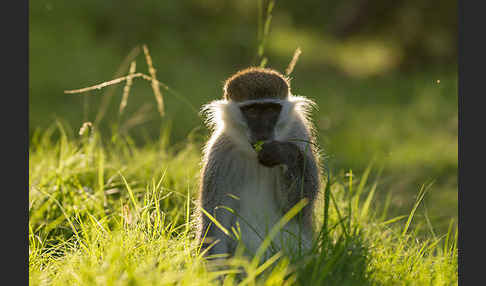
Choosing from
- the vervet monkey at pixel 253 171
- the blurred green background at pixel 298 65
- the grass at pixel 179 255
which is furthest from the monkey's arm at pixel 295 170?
the blurred green background at pixel 298 65

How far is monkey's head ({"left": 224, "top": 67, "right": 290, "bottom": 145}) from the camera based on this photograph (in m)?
3.08

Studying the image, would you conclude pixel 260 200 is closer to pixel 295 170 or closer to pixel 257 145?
pixel 295 170

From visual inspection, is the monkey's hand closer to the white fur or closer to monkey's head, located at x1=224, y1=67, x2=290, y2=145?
monkey's head, located at x1=224, y1=67, x2=290, y2=145

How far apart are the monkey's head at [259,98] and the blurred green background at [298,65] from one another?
3.11 m

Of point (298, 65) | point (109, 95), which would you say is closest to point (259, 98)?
point (109, 95)

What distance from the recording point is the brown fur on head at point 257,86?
3166 millimetres

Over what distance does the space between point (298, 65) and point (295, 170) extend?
29.2ft

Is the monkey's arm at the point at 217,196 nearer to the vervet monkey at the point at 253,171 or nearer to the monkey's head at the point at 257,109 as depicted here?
the vervet monkey at the point at 253,171

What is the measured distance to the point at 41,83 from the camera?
31.0ft

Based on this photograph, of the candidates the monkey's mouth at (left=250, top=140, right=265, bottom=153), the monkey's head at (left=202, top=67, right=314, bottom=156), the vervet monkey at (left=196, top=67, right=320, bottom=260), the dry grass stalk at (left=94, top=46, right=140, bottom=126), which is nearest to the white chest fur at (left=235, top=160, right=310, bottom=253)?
the vervet monkey at (left=196, top=67, right=320, bottom=260)

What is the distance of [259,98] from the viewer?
10.4ft

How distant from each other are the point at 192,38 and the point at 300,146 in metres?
9.38

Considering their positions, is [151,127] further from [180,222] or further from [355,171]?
[180,222]

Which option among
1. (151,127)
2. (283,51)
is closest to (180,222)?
(151,127)
